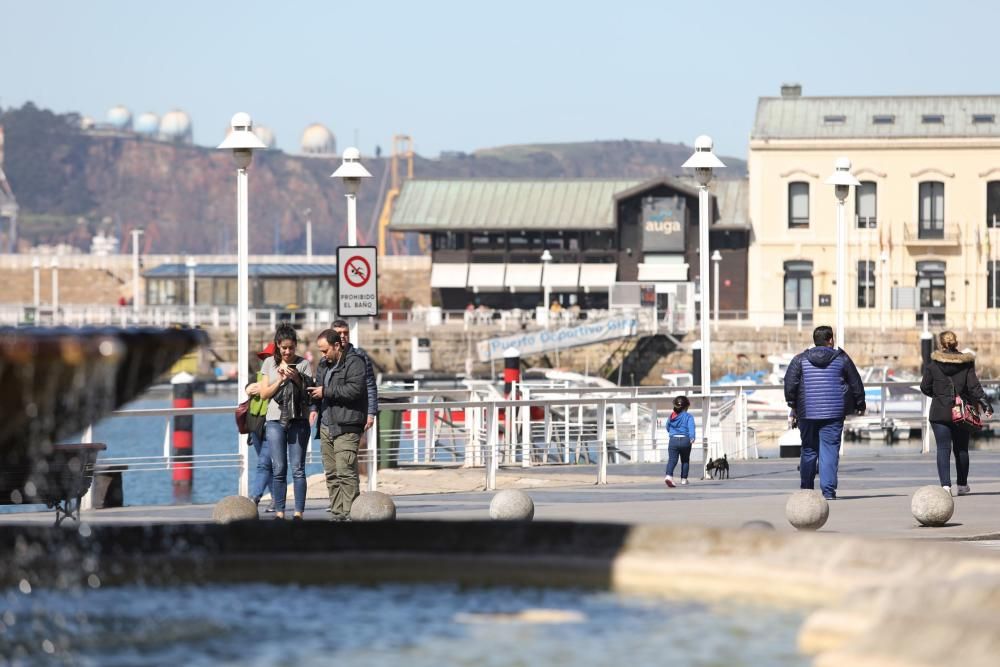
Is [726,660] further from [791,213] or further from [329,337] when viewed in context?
[791,213]

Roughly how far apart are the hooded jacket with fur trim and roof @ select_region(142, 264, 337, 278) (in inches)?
3397

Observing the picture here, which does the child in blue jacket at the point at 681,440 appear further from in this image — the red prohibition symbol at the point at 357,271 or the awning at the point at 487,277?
the awning at the point at 487,277

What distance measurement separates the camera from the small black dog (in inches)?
877

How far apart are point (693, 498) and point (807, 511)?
188 inches

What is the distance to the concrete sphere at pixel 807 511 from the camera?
13766 mm

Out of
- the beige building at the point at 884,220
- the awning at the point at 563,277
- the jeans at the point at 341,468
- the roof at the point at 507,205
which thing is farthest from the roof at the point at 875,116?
the jeans at the point at 341,468

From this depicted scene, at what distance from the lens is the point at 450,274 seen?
86438 millimetres

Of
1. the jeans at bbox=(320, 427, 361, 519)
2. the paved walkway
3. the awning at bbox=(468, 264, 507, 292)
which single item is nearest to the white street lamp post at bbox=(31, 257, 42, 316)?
the awning at bbox=(468, 264, 507, 292)

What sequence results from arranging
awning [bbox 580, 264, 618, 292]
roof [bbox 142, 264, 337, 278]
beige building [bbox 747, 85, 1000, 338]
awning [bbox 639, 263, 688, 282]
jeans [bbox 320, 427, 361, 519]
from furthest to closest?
roof [bbox 142, 264, 337, 278]
awning [bbox 580, 264, 618, 292]
awning [bbox 639, 263, 688, 282]
beige building [bbox 747, 85, 1000, 338]
jeans [bbox 320, 427, 361, 519]

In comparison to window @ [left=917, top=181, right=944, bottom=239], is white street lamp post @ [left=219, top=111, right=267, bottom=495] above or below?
below

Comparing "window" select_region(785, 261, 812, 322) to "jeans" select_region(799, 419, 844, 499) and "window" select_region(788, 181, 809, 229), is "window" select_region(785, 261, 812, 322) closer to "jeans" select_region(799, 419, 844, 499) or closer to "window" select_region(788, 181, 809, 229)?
"window" select_region(788, 181, 809, 229)

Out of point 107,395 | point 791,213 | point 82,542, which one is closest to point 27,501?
point 82,542

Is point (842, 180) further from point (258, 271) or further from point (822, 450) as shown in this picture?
point (258, 271)

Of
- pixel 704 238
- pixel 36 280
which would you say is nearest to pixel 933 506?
pixel 704 238
